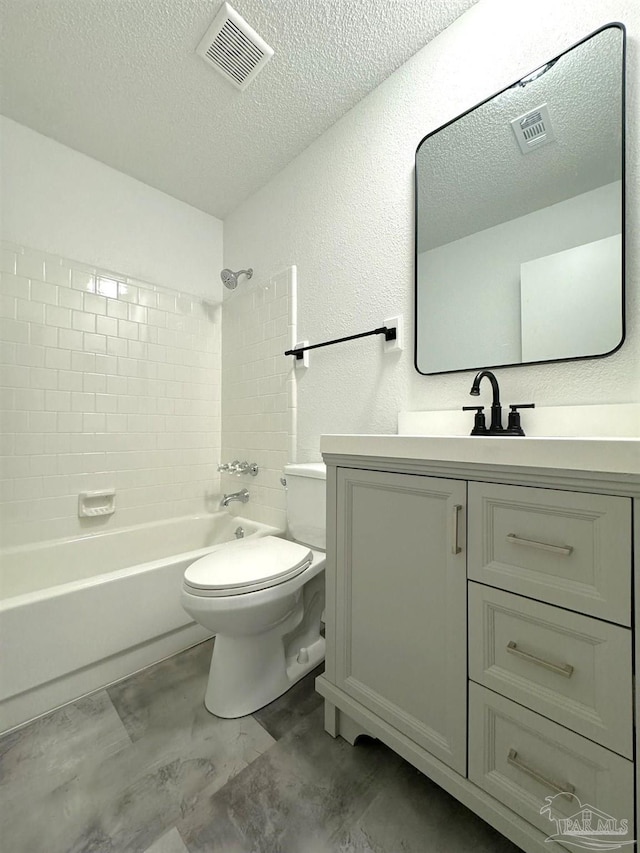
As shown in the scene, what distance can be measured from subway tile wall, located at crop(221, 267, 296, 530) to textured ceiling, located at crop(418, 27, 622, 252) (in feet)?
2.78

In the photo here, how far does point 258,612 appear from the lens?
113 centimetres

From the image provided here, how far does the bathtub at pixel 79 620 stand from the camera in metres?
1.16

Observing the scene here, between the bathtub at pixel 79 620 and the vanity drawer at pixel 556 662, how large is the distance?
3.56 feet

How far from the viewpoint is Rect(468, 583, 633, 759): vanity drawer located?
58 centimetres

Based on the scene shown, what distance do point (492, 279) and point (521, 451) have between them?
78 cm

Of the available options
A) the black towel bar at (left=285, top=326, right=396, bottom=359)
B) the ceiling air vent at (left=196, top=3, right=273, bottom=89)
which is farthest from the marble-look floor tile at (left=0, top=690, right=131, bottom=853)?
the ceiling air vent at (left=196, top=3, right=273, bottom=89)

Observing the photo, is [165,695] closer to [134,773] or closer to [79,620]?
[134,773]

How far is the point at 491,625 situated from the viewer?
729 millimetres

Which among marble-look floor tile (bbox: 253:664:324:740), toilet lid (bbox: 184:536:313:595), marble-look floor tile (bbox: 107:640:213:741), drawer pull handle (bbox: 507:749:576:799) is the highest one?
toilet lid (bbox: 184:536:313:595)

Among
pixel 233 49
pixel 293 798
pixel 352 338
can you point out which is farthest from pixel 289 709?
pixel 233 49

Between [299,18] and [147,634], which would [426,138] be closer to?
[299,18]

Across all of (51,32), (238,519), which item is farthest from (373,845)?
(51,32)

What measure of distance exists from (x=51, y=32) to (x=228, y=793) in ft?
8.26

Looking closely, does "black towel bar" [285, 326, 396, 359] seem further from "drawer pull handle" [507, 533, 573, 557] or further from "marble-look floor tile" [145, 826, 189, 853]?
"marble-look floor tile" [145, 826, 189, 853]
